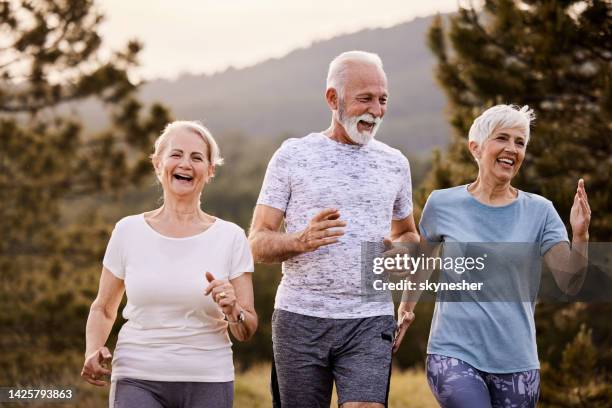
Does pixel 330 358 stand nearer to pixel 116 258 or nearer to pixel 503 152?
pixel 116 258

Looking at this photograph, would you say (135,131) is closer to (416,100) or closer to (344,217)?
(344,217)

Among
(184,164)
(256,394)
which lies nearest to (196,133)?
(184,164)

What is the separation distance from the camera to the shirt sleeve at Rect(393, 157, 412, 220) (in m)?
4.34

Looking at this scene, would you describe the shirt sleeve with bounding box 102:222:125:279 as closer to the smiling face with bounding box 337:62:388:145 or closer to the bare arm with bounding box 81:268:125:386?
the bare arm with bounding box 81:268:125:386

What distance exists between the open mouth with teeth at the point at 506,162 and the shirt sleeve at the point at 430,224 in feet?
1.16

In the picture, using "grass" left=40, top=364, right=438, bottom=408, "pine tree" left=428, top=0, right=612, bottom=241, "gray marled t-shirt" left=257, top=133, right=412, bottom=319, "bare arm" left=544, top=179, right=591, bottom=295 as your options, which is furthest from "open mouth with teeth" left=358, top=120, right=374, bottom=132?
"grass" left=40, top=364, right=438, bottom=408

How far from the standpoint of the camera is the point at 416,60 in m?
108

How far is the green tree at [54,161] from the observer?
47.3 ft

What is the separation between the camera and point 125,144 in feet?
50.4

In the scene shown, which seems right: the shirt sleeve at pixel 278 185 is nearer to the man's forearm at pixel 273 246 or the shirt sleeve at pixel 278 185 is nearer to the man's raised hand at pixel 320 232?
the man's forearm at pixel 273 246

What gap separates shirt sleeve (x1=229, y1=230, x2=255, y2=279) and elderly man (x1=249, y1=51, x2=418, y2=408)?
264 mm

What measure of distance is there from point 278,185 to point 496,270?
1.02 m

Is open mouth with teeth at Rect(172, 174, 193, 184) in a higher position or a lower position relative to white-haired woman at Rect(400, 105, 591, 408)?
higher

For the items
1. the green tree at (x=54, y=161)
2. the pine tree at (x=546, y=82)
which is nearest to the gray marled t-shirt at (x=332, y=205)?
the pine tree at (x=546, y=82)
